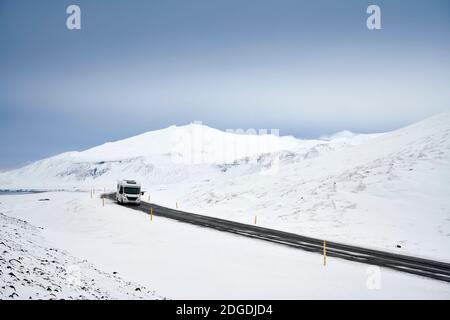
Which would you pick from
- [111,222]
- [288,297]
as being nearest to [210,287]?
[288,297]

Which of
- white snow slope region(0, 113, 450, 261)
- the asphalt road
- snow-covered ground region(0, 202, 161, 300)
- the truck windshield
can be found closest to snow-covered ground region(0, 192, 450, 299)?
snow-covered ground region(0, 202, 161, 300)

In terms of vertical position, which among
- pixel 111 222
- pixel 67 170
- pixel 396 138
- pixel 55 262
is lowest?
pixel 67 170

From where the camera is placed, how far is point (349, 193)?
3769cm

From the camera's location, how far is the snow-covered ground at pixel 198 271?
475 inches

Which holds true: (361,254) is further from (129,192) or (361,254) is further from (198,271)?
(129,192)

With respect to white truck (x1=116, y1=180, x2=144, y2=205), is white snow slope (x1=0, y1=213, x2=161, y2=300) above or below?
above

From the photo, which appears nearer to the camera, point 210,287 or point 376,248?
point 210,287

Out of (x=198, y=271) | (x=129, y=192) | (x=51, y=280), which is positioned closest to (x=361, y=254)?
(x=198, y=271)

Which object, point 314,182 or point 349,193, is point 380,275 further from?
point 314,182

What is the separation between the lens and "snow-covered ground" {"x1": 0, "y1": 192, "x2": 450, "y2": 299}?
39.6ft

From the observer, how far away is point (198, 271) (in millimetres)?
15820

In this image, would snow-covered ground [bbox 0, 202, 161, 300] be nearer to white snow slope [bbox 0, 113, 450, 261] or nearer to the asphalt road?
the asphalt road

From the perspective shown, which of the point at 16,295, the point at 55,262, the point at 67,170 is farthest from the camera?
the point at 67,170

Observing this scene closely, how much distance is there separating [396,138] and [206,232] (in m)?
43.0
